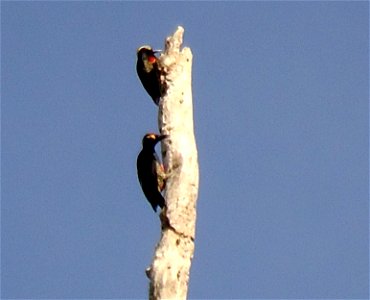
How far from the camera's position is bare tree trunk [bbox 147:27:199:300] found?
11.5 m

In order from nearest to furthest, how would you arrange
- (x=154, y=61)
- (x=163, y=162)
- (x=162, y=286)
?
(x=162, y=286) → (x=163, y=162) → (x=154, y=61)

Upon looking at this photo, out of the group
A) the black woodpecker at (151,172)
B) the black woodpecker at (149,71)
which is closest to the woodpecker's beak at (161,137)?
the black woodpecker at (151,172)

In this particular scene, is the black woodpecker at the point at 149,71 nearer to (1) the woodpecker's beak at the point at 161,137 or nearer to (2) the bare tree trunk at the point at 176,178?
(2) the bare tree trunk at the point at 176,178

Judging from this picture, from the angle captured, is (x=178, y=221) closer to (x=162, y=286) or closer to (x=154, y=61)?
(x=162, y=286)

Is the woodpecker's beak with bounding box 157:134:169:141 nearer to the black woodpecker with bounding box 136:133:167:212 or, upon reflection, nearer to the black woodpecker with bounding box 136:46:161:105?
the black woodpecker with bounding box 136:133:167:212

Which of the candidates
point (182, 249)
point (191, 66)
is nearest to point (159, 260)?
point (182, 249)

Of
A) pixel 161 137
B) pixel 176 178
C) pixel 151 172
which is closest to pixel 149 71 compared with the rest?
pixel 161 137

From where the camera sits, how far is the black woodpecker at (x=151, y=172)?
39.5 feet

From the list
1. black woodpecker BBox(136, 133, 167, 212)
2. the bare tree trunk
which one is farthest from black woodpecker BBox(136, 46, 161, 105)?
black woodpecker BBox(136, 133, 167, 212)

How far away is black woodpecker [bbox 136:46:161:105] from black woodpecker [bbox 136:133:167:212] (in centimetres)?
56

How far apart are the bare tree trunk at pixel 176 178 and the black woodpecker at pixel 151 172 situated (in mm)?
78

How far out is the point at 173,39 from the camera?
1262 centimetres

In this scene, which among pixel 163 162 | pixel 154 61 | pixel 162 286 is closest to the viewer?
pixel 162 286

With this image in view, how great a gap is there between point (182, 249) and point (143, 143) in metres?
1.12
